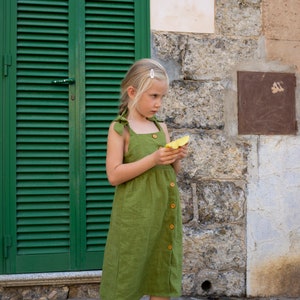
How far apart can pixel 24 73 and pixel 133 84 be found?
1.25 m

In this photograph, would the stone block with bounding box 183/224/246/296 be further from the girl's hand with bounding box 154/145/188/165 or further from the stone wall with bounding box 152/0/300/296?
the girl's hand with bounding box 154/145/188/165

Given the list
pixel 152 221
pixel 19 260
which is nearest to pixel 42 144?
pixel 19 260

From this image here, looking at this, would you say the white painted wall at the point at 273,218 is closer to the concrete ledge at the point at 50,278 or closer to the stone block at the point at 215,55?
the stone block at the point at 215,55

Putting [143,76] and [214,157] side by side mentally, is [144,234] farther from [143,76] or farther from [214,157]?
[214,157]

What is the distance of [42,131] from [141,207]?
1347mm

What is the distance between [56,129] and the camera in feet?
11.6

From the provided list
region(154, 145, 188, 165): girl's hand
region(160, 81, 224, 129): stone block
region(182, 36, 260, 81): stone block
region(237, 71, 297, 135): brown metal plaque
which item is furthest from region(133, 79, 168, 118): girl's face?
region(237, 71, 297, 135): brown metal plaque

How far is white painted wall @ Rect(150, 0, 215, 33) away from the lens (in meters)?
3.59

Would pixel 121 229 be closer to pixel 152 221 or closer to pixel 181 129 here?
pixel 152 221

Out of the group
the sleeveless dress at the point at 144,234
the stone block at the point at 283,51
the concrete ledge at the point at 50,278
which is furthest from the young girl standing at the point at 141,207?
the stone block at the point at 283,51

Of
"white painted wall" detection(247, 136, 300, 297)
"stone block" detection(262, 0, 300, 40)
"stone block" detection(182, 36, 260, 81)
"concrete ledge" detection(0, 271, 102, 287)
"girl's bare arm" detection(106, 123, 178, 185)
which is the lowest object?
"concrete ledge" detection(0, 271, 102, 287)

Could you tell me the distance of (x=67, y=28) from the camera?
140 inches

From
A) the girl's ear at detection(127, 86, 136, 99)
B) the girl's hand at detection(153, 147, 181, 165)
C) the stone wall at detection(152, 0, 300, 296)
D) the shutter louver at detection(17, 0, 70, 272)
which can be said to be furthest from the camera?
the stone wall at detection(152, 0, 300, 296)

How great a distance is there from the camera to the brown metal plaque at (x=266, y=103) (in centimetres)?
Answer: 368
